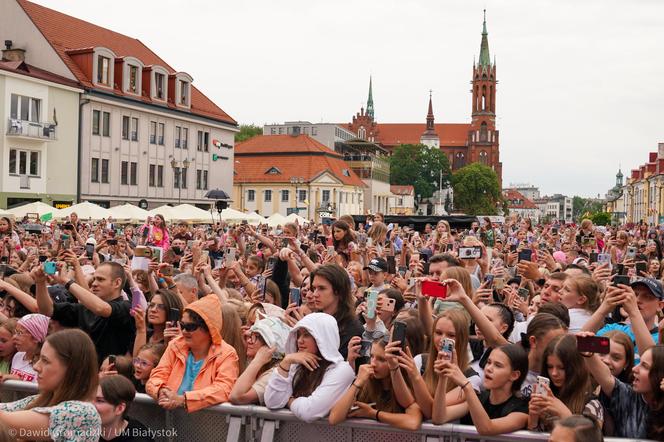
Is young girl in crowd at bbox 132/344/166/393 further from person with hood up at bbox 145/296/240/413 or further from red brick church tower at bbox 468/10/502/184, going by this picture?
red brick church tower at bbox 468/10/502/184

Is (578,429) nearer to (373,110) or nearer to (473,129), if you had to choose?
(473,129)

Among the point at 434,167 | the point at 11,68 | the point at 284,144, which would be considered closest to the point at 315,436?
the point at 11,68

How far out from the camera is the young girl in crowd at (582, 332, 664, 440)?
4.16 m

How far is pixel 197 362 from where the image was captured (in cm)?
510

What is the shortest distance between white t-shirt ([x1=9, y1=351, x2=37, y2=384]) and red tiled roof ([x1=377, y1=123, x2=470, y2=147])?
534 ft

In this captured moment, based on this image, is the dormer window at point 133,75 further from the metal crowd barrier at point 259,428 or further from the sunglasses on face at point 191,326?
the metal crowd barrier at point 259,428

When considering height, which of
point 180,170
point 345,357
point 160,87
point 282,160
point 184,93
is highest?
point 184,93

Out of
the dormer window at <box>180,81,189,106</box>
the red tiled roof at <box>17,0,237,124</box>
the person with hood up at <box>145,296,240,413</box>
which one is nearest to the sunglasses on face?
the person with hood up at <box>145,296,240,413</box>

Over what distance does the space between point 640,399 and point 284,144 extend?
81164mm

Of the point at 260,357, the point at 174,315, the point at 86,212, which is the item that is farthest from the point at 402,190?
the point at 260,357

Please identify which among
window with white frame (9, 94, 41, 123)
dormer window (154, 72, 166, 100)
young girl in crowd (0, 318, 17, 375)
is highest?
dormer window (154, 72, 166, 100)

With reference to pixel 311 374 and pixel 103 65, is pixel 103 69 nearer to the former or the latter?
pixel 103 65

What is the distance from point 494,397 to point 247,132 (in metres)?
110

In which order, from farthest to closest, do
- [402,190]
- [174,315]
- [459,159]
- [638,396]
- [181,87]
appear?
[459,159] < [402,190] < [181,87] < [174,315] < [638,396]
